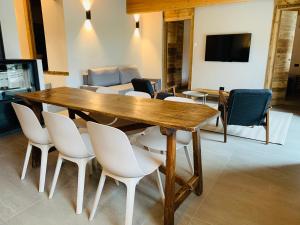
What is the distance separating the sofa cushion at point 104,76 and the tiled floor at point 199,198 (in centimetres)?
292

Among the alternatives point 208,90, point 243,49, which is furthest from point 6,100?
point 243,49

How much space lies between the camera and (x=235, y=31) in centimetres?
575

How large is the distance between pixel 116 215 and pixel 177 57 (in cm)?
678

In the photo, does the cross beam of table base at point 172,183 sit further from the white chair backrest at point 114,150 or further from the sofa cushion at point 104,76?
the sofa cushion at point 104,76

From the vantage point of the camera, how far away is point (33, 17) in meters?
5.73

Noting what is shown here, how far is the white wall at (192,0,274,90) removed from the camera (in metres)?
5.39

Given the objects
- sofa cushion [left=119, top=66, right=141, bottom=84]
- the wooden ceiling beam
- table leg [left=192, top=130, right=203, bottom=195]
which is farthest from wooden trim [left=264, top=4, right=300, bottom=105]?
table leg [left=192, top=130, right=203, bottom=195]

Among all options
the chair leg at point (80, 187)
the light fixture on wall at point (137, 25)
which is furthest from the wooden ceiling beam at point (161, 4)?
the chair leg at point (80, 187)

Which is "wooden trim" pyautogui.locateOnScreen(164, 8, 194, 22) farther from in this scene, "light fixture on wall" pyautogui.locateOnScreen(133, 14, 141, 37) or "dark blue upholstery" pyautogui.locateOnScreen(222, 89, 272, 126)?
"dark blue upholstery" pyautogui.locateOnScreen(222, 89, 272, 126)

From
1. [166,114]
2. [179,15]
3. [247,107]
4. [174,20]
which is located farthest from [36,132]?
[174,20]

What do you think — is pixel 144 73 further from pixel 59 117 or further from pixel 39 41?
pixel 59 117

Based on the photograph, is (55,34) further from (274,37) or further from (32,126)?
(274,37)

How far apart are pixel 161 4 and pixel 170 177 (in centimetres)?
551

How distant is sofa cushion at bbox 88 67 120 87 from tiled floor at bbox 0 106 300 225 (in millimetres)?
2919
